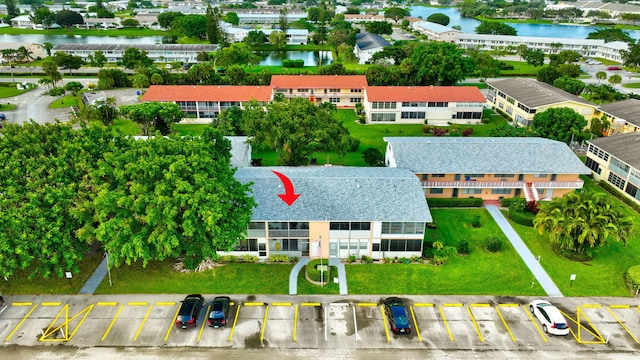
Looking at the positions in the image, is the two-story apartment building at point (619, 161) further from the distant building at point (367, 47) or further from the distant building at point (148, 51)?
the distant building at point (148, 51)

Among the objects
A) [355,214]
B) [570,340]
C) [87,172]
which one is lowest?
[570,340]

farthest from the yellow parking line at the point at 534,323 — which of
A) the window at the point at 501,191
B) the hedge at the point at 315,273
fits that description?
the window at the point at 501,191

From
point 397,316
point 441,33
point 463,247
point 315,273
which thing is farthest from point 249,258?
point 441,33

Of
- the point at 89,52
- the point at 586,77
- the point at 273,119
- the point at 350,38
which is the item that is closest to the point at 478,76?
the point at 586,77

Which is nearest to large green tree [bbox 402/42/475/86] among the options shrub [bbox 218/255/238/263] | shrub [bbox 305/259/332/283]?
shrub [bbox 305/259/332/283]

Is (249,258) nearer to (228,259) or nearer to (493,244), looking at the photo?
(228,259)

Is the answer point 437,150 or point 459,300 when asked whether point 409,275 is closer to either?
point 459,300

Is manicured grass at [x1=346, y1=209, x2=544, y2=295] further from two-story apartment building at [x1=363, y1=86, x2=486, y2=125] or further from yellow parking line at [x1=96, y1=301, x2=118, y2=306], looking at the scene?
two-story apartment building at [x1=363, y1=86, x2=486, y2=125]
